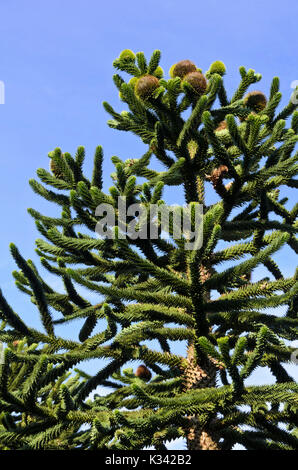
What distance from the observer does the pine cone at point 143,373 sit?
277 inches

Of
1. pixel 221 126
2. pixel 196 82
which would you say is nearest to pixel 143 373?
pixel 221 126

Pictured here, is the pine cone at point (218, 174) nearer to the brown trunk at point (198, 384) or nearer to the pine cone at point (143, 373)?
the brown trunk at point (198, 384)

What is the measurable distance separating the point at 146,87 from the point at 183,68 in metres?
0.78

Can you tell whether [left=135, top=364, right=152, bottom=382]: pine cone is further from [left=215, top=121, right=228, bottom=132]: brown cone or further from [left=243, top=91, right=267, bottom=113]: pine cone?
[left=243, top=91, right=267, bottom=113]: pine cone

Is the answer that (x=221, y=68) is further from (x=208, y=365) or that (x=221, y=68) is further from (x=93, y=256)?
(x=208, y=365)

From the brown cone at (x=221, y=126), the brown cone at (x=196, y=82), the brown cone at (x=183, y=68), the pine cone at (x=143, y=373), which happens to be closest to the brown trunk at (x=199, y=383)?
the pine cone at (x=143, y=373)

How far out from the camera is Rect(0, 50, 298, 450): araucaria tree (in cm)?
497

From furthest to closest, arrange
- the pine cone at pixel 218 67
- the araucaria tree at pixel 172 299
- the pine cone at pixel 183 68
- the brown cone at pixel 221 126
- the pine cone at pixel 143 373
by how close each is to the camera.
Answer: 1. the pine cone at pixel 218 67
2. the brown cone at pixel 221 126
3. the pine cone at pixel 143 373
4. the pine cone at pixel 183 68
5. the araucaria tree at pixel 172 299

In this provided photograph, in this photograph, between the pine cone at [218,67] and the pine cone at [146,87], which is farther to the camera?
the pine cone at [218,67]

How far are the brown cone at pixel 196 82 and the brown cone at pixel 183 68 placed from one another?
410mm

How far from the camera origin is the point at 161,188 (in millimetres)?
5258

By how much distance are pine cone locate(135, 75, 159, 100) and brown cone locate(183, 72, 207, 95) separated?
0.40 metres
